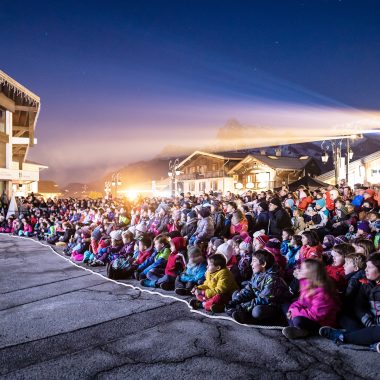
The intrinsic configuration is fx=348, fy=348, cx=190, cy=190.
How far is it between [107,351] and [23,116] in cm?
3416

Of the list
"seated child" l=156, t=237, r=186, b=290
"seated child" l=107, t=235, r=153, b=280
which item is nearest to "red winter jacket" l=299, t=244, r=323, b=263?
"seated child" l=156, t=237, r=186, b=290

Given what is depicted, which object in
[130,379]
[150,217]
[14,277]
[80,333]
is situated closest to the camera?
[130,379]

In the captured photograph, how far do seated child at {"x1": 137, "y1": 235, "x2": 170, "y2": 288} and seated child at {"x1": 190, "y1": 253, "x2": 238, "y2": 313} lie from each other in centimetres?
185

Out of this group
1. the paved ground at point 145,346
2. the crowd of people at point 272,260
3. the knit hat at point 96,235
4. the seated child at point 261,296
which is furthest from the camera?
the knit hat at point 96,235

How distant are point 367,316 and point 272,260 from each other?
1565mm

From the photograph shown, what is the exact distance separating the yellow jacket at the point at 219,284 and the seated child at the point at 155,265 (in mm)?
1902

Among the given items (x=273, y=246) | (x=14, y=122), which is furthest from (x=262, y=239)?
(x=14, y=122)

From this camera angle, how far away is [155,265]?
26.8ft

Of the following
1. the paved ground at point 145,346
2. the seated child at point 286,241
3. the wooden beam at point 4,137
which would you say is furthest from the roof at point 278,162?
the paved ground at point 145,346

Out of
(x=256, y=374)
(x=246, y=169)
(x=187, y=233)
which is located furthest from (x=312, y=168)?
(x=256, y=374)

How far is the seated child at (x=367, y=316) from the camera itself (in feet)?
13.4

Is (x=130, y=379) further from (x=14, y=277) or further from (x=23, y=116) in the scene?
(x=23, y=116)

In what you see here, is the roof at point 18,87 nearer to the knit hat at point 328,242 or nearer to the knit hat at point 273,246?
the knit hat at point 273,246

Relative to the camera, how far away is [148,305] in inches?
242
